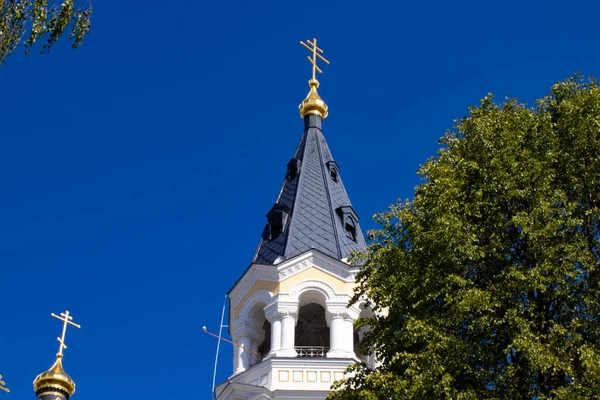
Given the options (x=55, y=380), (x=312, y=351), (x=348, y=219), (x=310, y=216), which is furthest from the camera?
(x=348, y=219)

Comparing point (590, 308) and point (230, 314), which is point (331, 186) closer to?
point (230, 314)

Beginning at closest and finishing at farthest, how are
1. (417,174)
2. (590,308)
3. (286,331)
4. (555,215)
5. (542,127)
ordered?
(590,308)
(555,215)
(542,127)
(417,174)
(286,331)

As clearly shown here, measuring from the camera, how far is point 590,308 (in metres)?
12.5

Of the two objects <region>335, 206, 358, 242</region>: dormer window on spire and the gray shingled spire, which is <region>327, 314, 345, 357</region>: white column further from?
<region>335, 206, 358, 242</region>: dormer window on spire

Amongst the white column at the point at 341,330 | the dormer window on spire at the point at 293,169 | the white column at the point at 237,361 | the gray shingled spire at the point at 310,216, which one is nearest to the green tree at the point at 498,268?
the white column at the point at 341,330

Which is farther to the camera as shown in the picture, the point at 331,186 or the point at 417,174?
the point at 331,186

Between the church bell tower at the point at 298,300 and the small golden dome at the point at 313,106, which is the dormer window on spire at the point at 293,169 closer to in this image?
the church bell tower at the point at 298,300

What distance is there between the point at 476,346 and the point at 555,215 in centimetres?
216

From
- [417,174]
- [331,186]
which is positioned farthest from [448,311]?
[331,186]

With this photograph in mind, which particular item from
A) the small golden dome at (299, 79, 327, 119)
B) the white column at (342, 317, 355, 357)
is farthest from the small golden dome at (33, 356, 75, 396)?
the small golden dome at (299, 79, 327, 119)

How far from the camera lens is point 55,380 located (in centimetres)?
2069

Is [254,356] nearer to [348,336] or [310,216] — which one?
[348,336]

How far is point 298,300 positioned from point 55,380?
543 cm

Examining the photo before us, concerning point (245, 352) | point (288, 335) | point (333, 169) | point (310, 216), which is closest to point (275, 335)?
point (288, 335)
